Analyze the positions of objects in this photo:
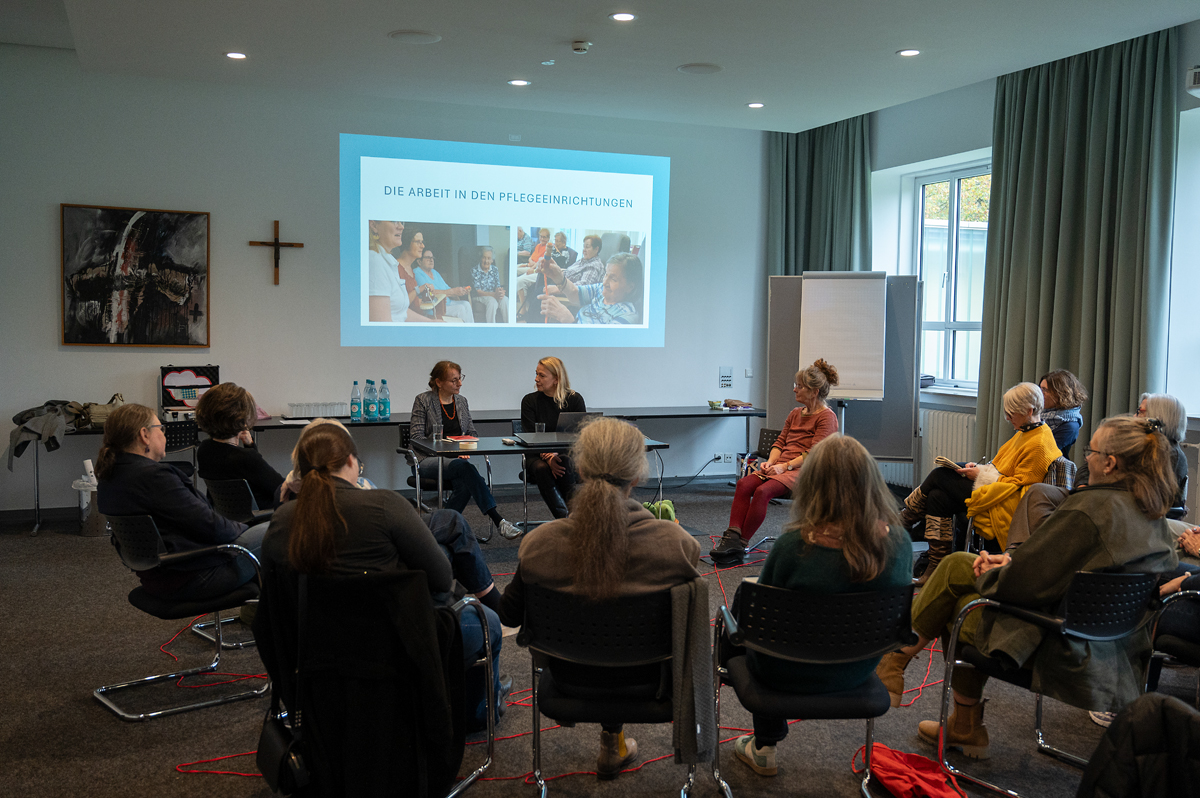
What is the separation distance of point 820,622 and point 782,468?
2964mm

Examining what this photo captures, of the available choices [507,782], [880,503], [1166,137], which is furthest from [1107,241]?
[507,782]

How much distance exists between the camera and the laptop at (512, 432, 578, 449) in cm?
500

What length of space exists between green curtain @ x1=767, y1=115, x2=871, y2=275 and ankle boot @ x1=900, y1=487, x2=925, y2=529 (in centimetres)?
275

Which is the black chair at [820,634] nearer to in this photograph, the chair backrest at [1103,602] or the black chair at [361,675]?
the chair backrest at [1103,602]

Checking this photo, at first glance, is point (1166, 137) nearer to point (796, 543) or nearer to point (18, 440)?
point (796, 543)

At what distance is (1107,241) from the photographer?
199 inches

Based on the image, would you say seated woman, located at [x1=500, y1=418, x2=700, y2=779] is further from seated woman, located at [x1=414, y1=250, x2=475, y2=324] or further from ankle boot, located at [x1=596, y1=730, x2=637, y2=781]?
seated woman, located at [x1=414, y1=250, x2=475, y2=324]

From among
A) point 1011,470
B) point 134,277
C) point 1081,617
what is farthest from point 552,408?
point 1081,617

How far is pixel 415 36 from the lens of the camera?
4.77 meters

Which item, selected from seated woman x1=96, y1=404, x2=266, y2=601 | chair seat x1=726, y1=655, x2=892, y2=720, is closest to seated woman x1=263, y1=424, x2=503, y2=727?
chair seat x1=726, y1=655, x2=892, y2=720

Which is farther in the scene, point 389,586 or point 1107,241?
point 1107,241

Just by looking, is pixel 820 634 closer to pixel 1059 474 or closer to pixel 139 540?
pixel 139 540

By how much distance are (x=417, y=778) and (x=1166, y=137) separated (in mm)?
4913

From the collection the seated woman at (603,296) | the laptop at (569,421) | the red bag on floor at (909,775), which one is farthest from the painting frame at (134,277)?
the red bag on floor at (909,775)
